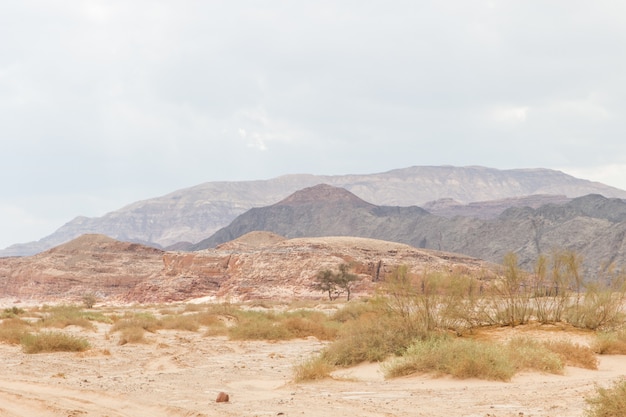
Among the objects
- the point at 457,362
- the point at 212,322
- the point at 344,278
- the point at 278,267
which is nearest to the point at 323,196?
the point at 278,267

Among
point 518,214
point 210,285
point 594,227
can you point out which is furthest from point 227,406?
point 518,214

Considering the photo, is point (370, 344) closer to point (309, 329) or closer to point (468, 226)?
point (309, 329)

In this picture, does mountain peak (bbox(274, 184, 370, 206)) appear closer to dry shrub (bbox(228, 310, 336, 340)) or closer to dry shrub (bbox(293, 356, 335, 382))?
dry shrub (bbox(228, 310, 336, 340))

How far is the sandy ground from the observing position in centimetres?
871

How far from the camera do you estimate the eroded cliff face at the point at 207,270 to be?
239ft

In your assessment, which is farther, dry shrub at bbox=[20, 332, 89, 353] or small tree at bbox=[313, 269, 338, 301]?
small tree at bbox=[313, 269, 338, 301]

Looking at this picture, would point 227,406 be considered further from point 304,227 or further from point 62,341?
point 304,227

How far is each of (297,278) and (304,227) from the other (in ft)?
327

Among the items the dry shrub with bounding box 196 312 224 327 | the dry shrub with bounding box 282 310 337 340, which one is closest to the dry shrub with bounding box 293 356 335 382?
the dry shrub with bounding box 282 310 337 340

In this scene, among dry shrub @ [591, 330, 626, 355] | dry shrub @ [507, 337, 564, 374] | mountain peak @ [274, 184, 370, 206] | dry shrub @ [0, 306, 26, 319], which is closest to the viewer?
dry shrub @ [507, 337, 564, 374]

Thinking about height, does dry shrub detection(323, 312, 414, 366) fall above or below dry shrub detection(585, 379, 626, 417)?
below

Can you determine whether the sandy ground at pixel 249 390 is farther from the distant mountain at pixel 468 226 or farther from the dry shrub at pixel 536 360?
the distant mountain at pixel 468 226

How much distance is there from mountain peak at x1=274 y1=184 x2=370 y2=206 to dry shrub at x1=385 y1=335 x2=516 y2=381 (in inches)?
6372

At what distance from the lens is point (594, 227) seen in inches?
3846
